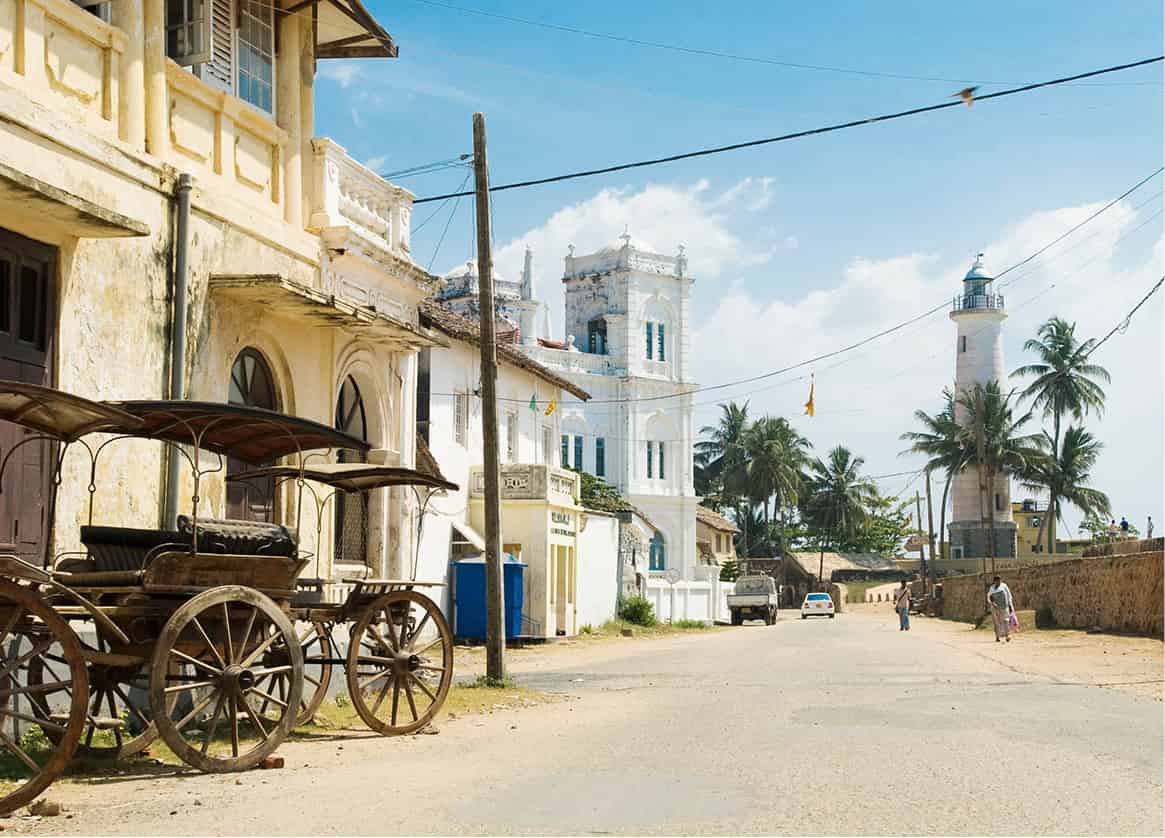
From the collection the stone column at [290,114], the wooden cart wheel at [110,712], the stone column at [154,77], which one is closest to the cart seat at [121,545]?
the wooden cart wheel at [110,712]

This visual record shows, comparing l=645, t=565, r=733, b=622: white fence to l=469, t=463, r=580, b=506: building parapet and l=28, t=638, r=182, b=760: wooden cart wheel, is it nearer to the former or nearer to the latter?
l=469, t=463, r=580, b=506: building parapet

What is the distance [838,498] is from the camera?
9550 cm

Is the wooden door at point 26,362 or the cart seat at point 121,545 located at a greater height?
the wooden door at point 26,362

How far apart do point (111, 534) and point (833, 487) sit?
88.8 m

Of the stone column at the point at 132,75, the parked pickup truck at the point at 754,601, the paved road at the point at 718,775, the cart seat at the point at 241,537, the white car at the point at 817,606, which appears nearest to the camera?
the paved road at the point at 718,775

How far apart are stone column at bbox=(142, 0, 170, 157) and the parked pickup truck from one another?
4617cm

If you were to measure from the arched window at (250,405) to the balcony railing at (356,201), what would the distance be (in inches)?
83.3

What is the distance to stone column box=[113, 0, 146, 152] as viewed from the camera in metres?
12.9

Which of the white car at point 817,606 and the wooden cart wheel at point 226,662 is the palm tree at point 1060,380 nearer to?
the white car at point 817,606

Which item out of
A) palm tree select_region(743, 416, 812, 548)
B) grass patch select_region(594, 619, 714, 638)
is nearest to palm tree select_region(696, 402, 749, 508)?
palm tree select_region(743, 416, 812, 548)

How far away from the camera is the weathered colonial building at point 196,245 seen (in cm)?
1151

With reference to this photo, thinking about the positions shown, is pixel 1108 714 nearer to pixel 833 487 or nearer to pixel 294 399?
pixel 294 399

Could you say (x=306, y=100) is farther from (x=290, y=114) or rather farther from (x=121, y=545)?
(x=121, y=545)

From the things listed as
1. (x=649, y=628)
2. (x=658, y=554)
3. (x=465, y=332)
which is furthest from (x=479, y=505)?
(x=658, y=554)
